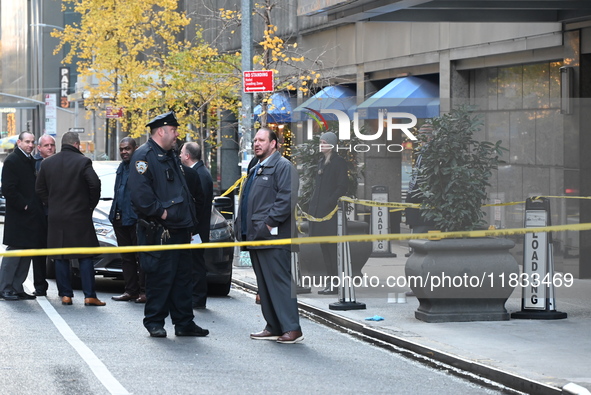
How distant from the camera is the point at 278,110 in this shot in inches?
875

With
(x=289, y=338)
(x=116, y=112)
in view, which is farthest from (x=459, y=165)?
(x=116, y=112)

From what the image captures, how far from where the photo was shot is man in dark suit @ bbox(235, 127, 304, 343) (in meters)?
9.66

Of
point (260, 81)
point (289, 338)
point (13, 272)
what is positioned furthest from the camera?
point (260, 81)

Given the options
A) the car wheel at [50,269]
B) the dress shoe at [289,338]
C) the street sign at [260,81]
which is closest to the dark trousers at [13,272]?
the car wheel at [50,269]

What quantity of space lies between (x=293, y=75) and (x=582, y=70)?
8.72m

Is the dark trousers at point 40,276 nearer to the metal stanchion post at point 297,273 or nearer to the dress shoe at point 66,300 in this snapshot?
the dress shoe at point 66,300

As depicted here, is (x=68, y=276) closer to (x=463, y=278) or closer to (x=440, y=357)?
(x=463, y=278)

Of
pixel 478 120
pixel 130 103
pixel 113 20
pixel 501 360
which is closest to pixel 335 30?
pixel 130 103

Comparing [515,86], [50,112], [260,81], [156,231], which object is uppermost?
[50,112]

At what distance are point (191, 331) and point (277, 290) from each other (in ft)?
2.93

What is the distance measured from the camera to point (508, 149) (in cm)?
1105

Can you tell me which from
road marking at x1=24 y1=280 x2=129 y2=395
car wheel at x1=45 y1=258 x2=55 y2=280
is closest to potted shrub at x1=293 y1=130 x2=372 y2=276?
road marking at x1=24 y1=280 x2=129 y2=395

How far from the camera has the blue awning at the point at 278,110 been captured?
22.0 metres

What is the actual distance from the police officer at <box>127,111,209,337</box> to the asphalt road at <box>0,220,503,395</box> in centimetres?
23
